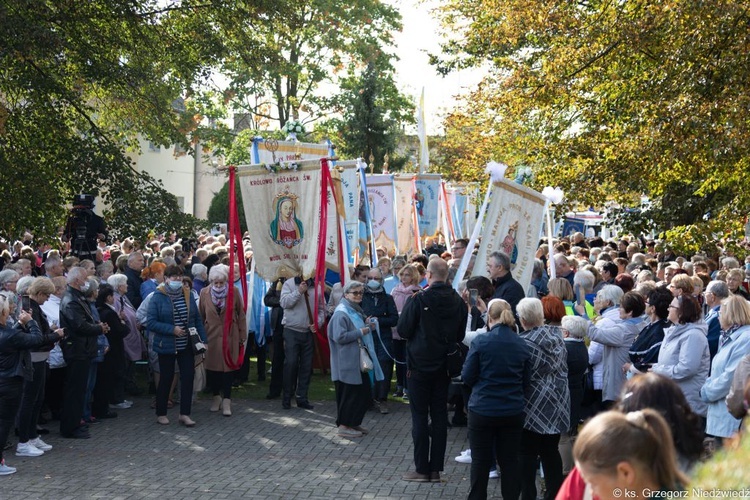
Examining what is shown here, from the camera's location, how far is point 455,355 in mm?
8859

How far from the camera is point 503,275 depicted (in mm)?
9516

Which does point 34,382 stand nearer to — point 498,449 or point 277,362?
point 277,362

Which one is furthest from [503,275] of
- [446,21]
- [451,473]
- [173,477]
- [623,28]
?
[446,21]

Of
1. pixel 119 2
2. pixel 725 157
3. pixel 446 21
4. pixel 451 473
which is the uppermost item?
pixel 446 21

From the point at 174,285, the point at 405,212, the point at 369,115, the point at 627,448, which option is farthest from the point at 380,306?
the point at 369,115

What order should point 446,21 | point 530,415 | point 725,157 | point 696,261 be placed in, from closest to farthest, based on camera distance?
point 530,415, point 725,157, point 696,261, point 446,21

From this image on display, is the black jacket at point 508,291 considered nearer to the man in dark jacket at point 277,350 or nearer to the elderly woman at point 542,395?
the elderly woman at point 542,395

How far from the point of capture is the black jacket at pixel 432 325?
8.82m

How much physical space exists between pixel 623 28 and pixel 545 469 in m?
8.47

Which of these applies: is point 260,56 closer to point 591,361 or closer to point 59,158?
point 59,158

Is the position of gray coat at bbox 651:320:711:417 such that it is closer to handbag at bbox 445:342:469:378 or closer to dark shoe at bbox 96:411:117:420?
handbag at bbox 445:342:469:378

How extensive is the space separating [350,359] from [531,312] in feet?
12.9

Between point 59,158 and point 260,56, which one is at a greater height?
point 260,56

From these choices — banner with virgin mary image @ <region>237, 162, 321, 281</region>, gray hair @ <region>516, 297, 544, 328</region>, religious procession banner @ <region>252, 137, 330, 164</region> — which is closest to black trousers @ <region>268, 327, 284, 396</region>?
banner with virgin mary image @ <region>237, 162, 321, 281</region>
